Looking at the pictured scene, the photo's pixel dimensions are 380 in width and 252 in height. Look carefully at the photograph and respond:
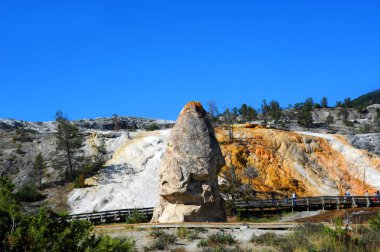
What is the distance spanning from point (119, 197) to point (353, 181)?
25161 millimetres

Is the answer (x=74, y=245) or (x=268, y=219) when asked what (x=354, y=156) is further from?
(x=74, y=245)

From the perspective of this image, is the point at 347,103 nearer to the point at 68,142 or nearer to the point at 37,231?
the point at 68,142

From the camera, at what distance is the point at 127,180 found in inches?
1996

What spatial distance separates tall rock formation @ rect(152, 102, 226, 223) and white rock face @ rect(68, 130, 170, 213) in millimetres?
21416

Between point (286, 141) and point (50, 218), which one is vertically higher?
point (286, 141)

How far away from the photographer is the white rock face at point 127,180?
46469 millimetres

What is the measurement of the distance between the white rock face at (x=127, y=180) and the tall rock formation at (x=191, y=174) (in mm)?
21416

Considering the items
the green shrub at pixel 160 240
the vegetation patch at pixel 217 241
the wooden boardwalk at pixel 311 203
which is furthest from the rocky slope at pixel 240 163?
the vegetation patch at pixel 217 241

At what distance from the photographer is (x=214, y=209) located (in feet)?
82.4

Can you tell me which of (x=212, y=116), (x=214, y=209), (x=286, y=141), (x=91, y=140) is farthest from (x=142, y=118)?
(x=214, y=209)

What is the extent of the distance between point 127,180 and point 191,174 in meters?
27.4

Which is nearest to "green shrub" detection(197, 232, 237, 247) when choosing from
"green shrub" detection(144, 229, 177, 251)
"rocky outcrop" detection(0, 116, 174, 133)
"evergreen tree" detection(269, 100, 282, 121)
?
"green shrub" detection(144, 229, 177, 251)

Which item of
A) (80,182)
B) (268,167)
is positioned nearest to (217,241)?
(80,182)

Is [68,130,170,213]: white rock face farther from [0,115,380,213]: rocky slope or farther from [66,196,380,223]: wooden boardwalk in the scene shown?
[66,196,380,223]: wooden boardwalk
